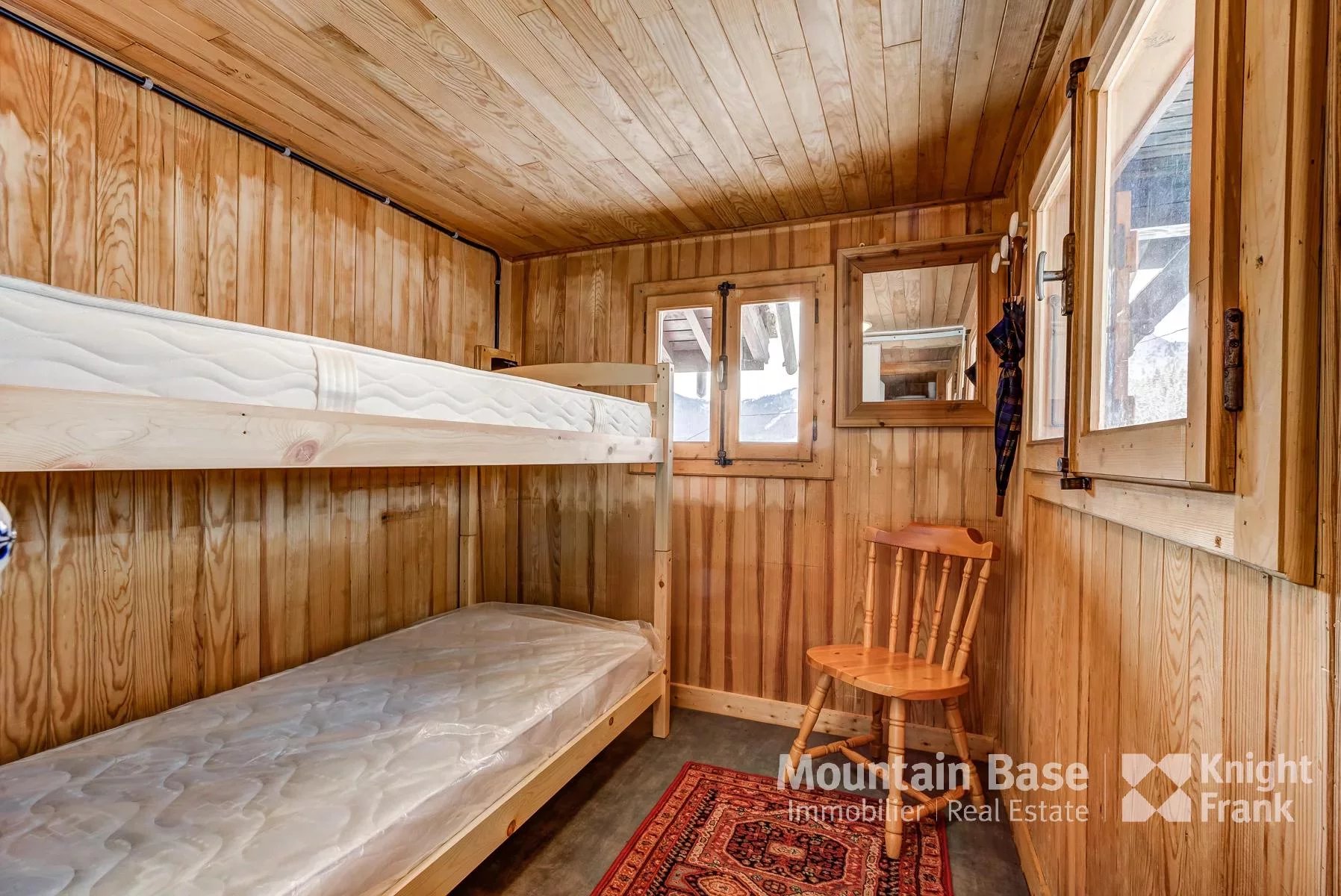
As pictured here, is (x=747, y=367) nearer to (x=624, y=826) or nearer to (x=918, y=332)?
(x=918, y=332)

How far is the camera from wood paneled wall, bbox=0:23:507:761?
1448mm

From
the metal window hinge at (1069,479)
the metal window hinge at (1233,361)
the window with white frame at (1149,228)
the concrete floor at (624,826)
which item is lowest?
the concrete floor at (624,826)

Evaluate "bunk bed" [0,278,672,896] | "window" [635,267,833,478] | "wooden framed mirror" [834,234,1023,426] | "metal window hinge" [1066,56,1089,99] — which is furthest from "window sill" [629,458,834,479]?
"metal window hinge" [1066,56,1089,99]

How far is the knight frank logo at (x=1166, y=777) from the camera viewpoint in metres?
0.75

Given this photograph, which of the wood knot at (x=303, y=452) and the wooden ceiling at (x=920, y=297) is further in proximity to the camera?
the wooden ceiling at (x=920, y=297)

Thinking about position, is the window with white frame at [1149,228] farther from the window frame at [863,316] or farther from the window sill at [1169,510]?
the window frame at [863,316]

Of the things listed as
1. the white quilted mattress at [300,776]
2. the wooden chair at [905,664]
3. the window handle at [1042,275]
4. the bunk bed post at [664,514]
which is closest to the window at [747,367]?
the bunk bed post at [664,514]

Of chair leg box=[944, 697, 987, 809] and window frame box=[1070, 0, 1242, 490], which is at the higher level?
window frame box=[1070, 0, 1242, 490]

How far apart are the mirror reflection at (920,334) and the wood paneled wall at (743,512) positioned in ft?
0.50

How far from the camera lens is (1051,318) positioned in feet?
5.32

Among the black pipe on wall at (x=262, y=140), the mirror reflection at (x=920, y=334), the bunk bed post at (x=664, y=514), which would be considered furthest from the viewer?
the bunk bed post at (x=664, y=514)

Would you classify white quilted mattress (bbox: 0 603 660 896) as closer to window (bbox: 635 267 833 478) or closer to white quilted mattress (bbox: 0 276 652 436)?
white quilted mattress (bbox: 0 276 652 436)

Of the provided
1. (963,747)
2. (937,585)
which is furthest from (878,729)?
(937,585)

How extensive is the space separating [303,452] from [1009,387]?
192cm
